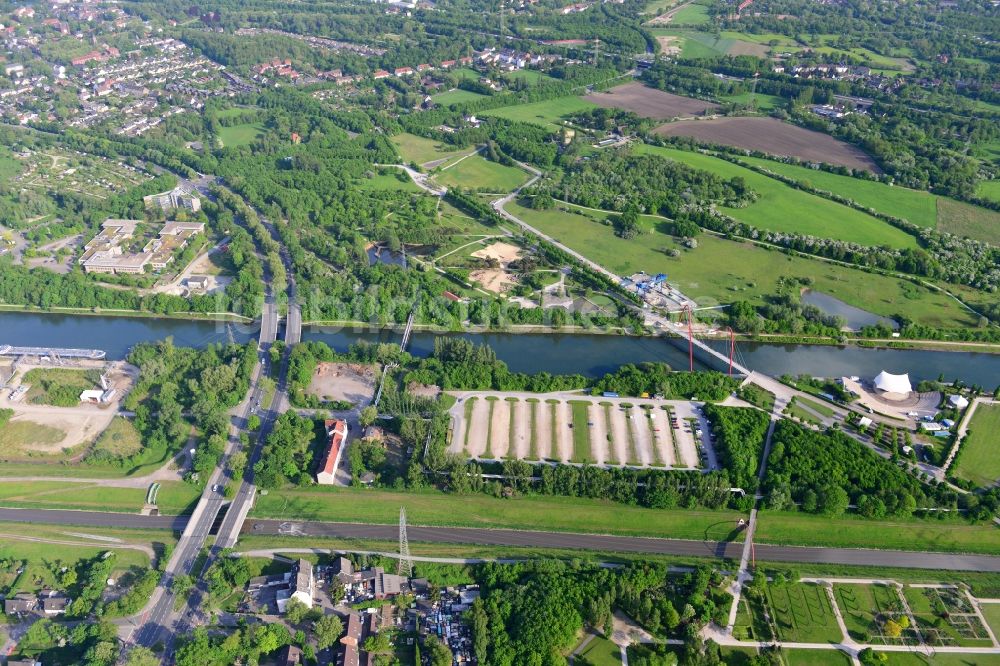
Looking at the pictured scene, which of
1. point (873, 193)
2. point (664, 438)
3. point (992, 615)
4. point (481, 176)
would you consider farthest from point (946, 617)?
point (481, 176)

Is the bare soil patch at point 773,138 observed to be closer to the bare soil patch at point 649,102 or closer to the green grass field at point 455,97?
the bare soil patch at point 649,102

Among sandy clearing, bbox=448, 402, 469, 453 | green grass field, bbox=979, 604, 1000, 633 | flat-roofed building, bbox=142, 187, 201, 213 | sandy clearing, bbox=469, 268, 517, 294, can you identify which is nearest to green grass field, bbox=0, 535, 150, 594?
sandy clearing, bbox=448, 402, 469, 453

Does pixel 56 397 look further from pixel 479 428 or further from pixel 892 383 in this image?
pixel 892 383

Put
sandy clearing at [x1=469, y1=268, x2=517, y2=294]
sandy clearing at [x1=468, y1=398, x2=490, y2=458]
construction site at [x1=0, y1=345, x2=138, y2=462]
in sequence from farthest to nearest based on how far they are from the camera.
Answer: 1. sandy clearing at [x1=469, y1=268, x2=517, y2=294]
2. construction site at [x1=0, y1=345, x2=138, y2=462]
3. sandy clearing at [x1=468, y1=398, x2=490, y2=458]

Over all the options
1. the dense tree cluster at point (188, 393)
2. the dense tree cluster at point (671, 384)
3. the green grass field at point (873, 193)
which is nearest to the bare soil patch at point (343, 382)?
the dense tree cluster at point (188, 393)

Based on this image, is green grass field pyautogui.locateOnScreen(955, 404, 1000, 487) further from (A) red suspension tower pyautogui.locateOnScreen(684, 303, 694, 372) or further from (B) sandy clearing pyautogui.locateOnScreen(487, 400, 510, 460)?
(B) sandy clearing pyautogui.locateOnScreen(487, 400, 510, 460)

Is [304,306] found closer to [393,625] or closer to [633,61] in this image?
[393,625]
